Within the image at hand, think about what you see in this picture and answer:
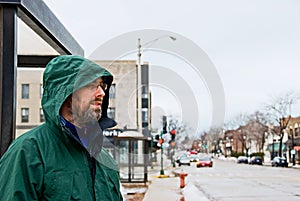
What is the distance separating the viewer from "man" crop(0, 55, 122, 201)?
2.21m

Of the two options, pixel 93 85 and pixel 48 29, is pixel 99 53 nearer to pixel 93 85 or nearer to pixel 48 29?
pixel 93 85

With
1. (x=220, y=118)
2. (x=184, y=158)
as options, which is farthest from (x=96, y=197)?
(x=184, y=158)

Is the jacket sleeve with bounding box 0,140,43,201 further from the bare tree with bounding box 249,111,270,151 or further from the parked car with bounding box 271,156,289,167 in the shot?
the bare tree with bounding box 249,111,270,151

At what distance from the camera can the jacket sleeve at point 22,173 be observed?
215 centimetres

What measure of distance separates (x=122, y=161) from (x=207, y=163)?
1158 inches

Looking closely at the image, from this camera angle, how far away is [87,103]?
97.0 inches

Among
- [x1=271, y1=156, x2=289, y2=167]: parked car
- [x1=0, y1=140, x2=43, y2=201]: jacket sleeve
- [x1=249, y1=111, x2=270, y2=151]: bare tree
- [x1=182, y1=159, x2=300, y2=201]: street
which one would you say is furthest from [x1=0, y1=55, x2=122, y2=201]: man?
[x1=249, y1=111, x2=270, y2=151]: bare tree

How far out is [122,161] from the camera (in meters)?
29.2

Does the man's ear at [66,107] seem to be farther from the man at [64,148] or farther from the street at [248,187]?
the street at [248,187]

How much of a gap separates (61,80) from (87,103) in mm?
189

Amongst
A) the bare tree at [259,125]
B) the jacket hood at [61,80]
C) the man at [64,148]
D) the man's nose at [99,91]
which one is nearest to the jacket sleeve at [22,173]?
the man at [64,148]

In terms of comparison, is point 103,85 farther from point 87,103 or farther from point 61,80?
point 61,80

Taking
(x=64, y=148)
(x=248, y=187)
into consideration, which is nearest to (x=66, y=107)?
(x=64, y=148)

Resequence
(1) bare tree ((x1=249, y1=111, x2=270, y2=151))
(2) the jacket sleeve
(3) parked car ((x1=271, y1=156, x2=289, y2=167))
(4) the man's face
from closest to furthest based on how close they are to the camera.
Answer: (2) the jacket sleeve
(4) the man's face
(3) parked car ((x1=271, y1=156, x2=289, y2=167))
(1) bare tree ((x1=249, y1=111, x2=270, y2=151))
